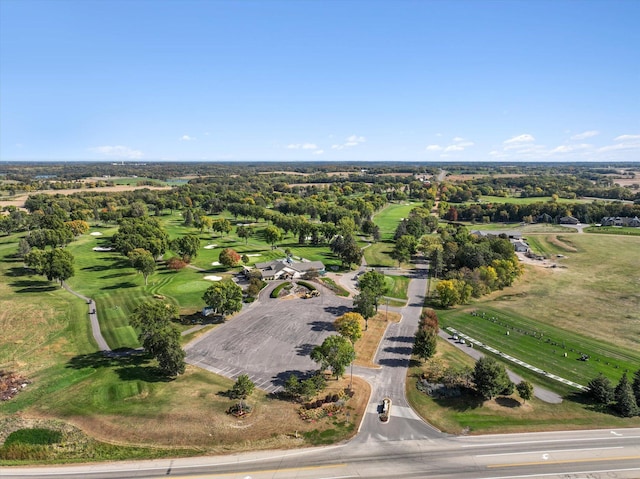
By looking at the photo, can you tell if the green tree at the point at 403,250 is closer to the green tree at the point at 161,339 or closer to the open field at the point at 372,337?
the open field at the point at 372,337

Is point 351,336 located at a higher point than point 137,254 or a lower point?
lower

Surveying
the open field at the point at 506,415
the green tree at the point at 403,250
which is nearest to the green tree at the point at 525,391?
the open field at the point at 506,415

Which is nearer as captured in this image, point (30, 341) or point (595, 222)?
point (30, 341)

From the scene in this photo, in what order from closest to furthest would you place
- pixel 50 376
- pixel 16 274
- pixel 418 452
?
pixel 418 452, pixel 50 376, pixel 16 274

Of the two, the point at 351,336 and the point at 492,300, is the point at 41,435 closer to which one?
the point at 351,336

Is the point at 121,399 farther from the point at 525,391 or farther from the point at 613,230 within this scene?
the point at 613,230

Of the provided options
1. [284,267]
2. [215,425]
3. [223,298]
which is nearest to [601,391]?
[215,425]

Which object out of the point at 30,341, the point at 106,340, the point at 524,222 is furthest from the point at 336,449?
the point at 524,222
